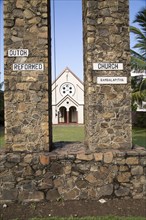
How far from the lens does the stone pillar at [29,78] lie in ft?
19.4

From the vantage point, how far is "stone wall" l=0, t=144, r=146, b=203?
563cm

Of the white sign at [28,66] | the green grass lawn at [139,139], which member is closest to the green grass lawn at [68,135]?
the green grass lawn at [139,139]

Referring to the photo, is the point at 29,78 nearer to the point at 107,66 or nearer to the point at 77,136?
the point at 107,66

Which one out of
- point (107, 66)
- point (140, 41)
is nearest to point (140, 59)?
point (140, 41)

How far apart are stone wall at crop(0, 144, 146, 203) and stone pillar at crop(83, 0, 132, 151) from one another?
1.49 feet

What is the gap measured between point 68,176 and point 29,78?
2.38m

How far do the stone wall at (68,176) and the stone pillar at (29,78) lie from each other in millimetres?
438

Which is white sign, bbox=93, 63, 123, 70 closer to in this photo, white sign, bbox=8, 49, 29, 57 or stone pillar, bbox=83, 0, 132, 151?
stone pillar, bbox=83, 0, 132, 151

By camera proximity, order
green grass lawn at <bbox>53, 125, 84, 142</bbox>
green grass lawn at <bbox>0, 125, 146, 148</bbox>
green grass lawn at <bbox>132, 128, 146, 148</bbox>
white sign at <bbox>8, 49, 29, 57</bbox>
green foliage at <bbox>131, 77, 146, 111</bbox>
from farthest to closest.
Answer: green foliage at <bbox>131, 77, 146, 111</bbox>, green grass lawn at <bbox>53, 125, 84, 142</bbox>, green grass lawn at <bbox>0, 125, 146, 148</bbox>, green grass lawn at <bbox>132, 128, 146, 148</bbox>, white sign at <bbox>8, 49, 29, 57</bbox>

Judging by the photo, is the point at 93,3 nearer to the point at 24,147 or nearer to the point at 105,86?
the point at 105,86

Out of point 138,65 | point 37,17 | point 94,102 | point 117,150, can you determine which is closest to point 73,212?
point 117,150

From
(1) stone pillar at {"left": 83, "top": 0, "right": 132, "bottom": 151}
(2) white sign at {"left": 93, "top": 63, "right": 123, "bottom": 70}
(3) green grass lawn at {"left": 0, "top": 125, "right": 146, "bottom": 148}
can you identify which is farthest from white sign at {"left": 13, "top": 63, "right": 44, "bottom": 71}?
(3) green grass lawn at {"left": 0, "top": 125, "right": 146, "bottom": 148}

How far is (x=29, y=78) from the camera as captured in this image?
19.5 feet

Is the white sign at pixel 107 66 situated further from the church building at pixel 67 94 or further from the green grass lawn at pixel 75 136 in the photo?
the church building at pixel 67 94
